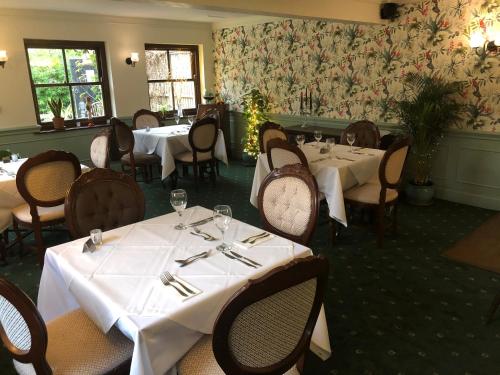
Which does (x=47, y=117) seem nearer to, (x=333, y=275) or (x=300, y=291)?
(x=333, y=275)

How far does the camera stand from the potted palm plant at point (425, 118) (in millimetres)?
4117

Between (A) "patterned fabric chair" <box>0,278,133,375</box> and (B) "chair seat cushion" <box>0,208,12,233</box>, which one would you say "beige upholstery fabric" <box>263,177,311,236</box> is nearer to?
(A) "patterned fabric chair" <box>0,278,133,375</box>

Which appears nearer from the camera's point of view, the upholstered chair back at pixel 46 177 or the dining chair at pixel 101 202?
the dining chair at pixel 101 202

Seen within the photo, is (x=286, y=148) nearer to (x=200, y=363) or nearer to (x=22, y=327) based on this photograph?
(x=200, y=363)

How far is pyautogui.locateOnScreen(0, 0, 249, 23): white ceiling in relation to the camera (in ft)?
16.0

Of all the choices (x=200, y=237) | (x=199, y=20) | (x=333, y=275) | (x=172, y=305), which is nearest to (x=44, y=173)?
(x=200, y=237)

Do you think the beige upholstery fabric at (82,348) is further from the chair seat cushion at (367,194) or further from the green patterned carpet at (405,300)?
the chair seat cushion at (367,194)

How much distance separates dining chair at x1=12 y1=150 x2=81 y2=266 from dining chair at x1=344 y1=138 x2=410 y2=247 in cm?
231

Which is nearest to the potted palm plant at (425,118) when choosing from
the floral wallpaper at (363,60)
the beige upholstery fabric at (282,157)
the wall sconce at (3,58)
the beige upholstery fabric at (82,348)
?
the floral wallpaper at (363,60)

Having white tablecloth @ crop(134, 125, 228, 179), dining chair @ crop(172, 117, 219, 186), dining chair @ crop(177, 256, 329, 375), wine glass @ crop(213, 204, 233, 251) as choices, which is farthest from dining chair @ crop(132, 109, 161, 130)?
dining chair @ crop(177, 256, 329, 375)

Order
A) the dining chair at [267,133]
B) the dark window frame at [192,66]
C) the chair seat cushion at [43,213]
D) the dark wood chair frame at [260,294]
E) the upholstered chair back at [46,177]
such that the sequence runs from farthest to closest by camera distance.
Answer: the dark window frame at [192,66] → the dining chair at [267,133] → the chair seat cushion at [43,213] → the upholstered chair back at [46,177] → the dark wood chair frame at [260,294]

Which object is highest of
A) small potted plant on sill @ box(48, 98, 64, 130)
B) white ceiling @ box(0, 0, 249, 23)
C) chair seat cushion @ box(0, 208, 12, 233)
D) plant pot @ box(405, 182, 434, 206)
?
white ceiling @ box(0, 0, 249, 23)

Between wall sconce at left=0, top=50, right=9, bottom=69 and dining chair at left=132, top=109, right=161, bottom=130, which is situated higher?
wall sconce at left=0, top=50, right=9, bottom=69

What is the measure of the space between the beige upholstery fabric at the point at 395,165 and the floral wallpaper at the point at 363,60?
60.3 inches
